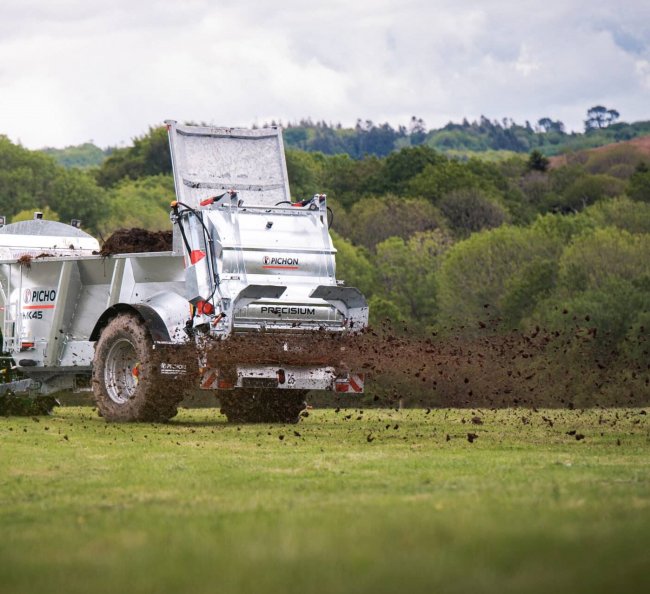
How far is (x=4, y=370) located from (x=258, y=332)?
5.50m

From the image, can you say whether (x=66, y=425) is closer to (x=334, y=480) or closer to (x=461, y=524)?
(x=334, y=480)

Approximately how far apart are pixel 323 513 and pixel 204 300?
31.3 ft

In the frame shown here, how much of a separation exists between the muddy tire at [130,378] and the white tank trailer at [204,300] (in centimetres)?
2

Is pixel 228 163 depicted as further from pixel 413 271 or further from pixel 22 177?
pixel 22 177

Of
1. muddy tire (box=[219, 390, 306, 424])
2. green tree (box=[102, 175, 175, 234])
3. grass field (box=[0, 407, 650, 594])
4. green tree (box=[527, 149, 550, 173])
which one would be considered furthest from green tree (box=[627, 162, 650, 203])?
grass field (box=[0, 407, 650, 594])

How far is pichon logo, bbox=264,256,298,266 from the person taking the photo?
61.7 ft

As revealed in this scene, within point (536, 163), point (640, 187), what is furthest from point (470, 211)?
point (536, 163)

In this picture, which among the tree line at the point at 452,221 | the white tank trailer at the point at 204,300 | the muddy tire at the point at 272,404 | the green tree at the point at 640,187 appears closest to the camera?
the white tank trailer at the point at 204,300

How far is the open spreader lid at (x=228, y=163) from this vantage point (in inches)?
770

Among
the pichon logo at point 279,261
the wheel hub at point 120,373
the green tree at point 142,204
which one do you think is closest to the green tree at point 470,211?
the green tree at point 142,204

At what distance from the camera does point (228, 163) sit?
65.6 feet

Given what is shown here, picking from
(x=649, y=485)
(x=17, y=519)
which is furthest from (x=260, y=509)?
(x=649, y=485)

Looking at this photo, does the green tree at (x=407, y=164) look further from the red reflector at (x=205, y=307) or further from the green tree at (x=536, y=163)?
the red reflector at (x=205, y=307)

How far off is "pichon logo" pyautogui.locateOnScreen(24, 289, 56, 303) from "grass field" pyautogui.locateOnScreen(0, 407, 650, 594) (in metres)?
4.66
